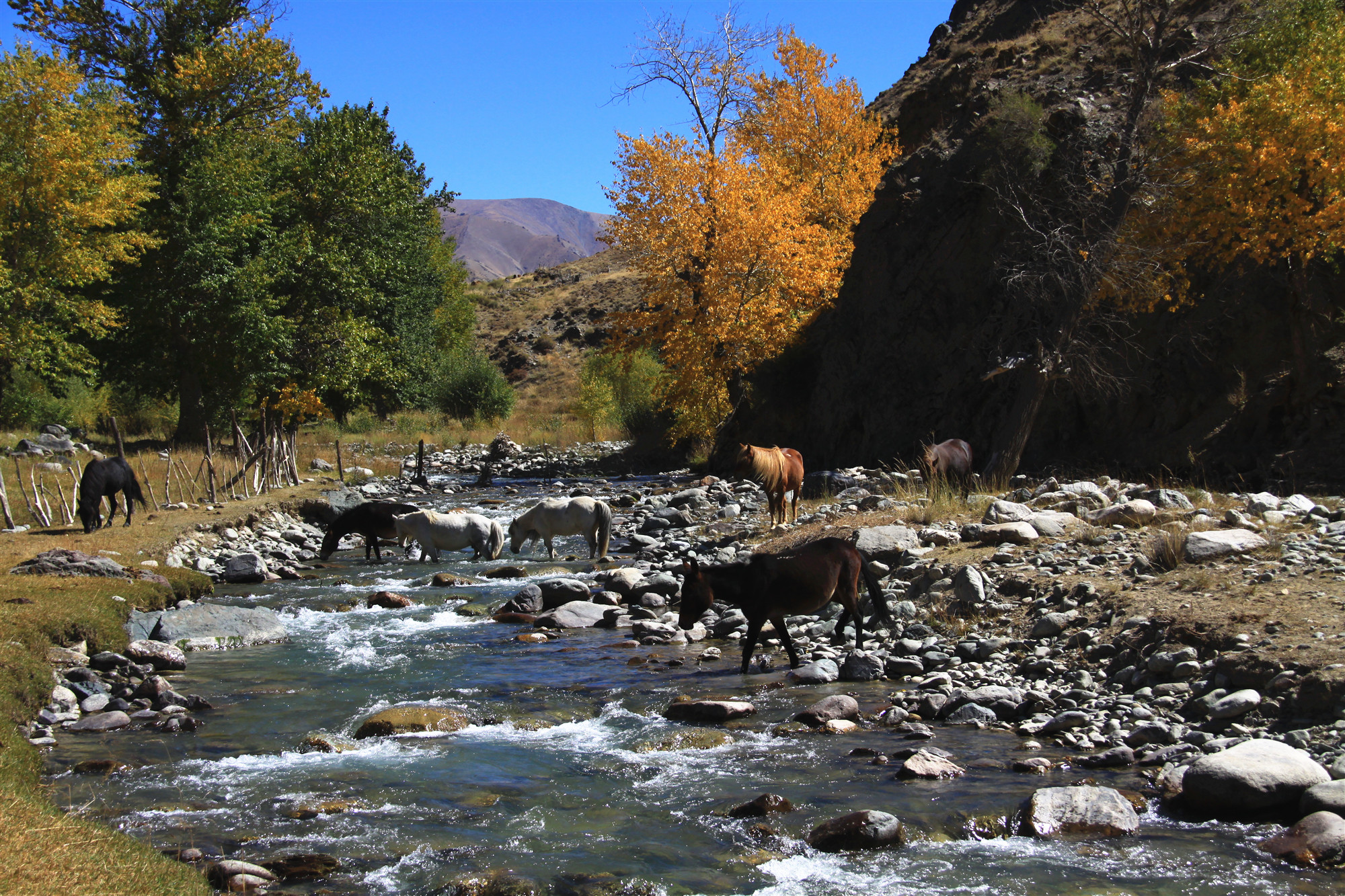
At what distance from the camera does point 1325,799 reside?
18.2 ft

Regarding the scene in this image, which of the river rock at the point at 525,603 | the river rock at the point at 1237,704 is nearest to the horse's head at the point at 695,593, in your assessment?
the river rock at the point at 525,603

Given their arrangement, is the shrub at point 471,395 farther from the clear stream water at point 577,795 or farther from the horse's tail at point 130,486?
the clear stream water at point 577,795

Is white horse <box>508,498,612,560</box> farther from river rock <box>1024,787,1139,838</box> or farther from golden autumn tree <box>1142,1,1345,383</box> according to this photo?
river rock <box>1024,787,1139,838</box>

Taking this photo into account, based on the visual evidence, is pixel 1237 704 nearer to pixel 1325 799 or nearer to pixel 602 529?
pixel 1325 799

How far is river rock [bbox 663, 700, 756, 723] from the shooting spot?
8398 mm

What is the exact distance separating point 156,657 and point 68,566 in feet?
12.2

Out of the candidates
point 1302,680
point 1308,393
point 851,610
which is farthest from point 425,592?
point 1308,393

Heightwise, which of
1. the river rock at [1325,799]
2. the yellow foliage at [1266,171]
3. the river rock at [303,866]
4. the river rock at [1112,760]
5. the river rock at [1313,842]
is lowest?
the river rock at [303,866]

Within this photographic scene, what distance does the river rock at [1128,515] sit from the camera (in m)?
12.0

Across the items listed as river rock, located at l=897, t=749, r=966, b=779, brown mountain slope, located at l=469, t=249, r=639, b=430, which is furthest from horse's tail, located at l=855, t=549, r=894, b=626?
brown mountain slope, located at l=469, t=249, r=639, b=430

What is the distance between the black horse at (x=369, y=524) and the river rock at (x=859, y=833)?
49.9 feet

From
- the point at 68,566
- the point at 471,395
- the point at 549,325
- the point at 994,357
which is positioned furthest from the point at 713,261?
the point at 549,325

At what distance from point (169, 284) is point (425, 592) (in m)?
18.2

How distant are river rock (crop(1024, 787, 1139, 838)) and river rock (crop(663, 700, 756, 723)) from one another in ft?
9.74
